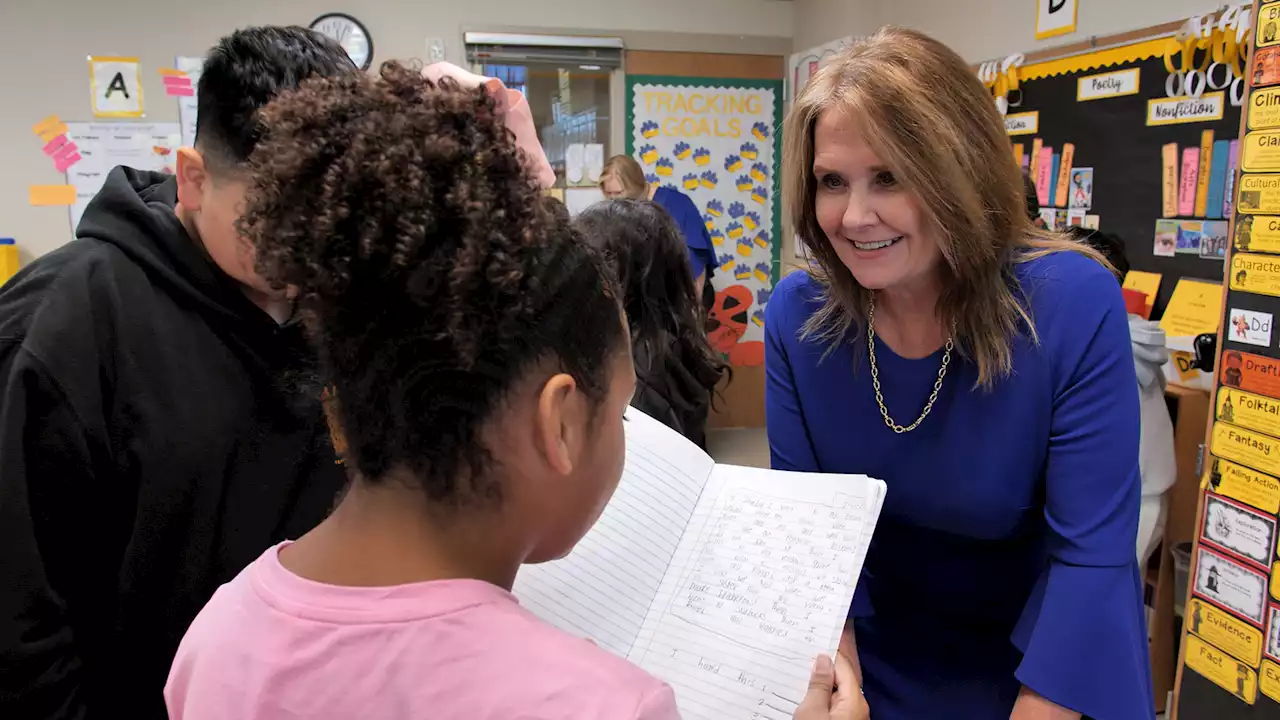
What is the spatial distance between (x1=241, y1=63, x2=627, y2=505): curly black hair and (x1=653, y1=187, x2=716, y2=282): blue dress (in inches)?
151

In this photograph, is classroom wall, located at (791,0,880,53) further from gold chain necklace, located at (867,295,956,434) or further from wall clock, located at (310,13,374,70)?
gold chain necklace, located at (867,295,956,434)

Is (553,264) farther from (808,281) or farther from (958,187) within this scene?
(808,281)

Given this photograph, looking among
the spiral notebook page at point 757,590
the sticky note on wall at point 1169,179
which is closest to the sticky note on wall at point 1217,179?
the sticky note on wall at point 1169,179

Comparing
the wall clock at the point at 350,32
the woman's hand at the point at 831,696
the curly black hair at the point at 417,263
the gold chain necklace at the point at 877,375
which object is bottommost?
the woman's hand at the point at 831,696

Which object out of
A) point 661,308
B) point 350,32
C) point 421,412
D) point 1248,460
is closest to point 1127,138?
point 1248,460

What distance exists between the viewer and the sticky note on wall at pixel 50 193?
392cm

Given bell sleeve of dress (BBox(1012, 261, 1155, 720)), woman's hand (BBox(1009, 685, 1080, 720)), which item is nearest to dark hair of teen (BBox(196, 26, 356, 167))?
bell sleeve of dress (BBox(1012, 261, 1155, 720))

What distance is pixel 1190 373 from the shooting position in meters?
2.50

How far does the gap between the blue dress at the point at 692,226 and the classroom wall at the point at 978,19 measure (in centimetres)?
109

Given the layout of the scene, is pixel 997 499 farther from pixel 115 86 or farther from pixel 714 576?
pixel 115 86

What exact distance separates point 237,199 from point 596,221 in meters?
0.87

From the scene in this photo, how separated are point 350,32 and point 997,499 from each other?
3.95 m

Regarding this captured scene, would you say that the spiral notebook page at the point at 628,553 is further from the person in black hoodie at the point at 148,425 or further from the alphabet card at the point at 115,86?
the alphabet card at the point at 115,86

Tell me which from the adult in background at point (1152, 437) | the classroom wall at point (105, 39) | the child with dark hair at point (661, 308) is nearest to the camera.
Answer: the child with dark hair at point (661, 308)
